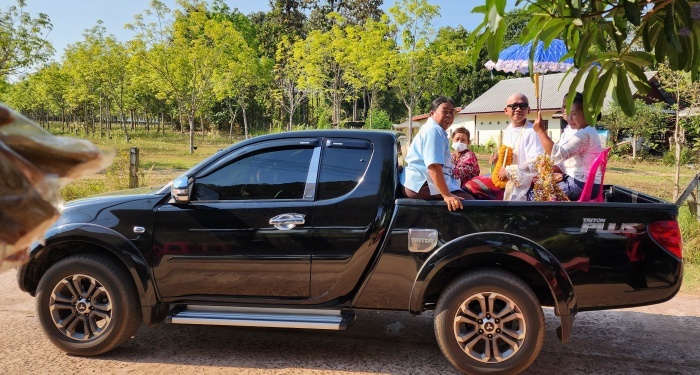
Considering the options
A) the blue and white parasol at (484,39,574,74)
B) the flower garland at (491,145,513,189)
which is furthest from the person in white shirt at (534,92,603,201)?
the blue and white parasol at (484,39,574,74)

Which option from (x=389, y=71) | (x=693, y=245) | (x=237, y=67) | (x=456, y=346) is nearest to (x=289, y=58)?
(x=237, y=67)

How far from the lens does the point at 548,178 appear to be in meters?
4.36

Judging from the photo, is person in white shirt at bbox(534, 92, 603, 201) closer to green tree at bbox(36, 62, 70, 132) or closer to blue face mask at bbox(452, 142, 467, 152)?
blue face mask at bbox(452, 142, 467, 152)

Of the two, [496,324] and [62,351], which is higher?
[496,324]

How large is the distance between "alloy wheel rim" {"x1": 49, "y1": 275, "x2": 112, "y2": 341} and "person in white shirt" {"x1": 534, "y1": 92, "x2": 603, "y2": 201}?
377 cm

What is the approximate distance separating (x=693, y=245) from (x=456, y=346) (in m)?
5.14

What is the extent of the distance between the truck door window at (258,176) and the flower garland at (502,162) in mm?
1657

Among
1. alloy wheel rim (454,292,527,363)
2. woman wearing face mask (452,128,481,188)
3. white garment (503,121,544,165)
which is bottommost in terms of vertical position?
alloy wheel rim (454,292,527,363)

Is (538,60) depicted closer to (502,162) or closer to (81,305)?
(502,162)

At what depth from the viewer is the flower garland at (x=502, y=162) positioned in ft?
15.6

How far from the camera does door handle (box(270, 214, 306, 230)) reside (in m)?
4.07

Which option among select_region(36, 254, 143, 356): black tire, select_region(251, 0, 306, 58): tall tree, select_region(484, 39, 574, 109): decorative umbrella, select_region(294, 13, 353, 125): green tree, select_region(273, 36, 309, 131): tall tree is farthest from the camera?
select_region(251, 0, 306, 58): tall tree

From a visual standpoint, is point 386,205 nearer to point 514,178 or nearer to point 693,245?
point 514,178

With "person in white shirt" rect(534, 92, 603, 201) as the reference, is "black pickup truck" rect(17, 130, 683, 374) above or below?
below
